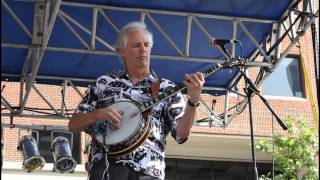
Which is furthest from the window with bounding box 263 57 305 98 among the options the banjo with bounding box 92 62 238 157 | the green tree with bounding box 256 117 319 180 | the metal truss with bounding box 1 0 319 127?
the banjo with bounding box 92 62 238 157

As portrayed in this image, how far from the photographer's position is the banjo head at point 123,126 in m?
3.49

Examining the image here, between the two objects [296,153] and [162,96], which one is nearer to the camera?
[162,96]

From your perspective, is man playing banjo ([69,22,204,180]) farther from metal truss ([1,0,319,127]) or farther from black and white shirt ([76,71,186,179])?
metal truss ([1,0,319,127])

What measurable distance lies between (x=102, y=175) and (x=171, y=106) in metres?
0.66

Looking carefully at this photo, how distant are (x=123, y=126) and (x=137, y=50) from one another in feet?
1.59

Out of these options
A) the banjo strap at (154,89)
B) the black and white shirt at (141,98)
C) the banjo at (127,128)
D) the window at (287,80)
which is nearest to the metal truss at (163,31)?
the black and white shirt at (141,98)

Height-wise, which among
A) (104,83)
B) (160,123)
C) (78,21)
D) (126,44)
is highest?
(78,21)

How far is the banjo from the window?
50.8ft

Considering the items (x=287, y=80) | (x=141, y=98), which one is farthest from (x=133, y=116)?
(x=287, y=80)

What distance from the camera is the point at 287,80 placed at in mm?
18938

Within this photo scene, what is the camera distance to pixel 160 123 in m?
3.74

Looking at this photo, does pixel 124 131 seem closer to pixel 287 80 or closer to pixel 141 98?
pixel 141 98

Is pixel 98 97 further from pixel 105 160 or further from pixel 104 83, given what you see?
pixel 105 160

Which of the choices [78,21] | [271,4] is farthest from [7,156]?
[271,4]
